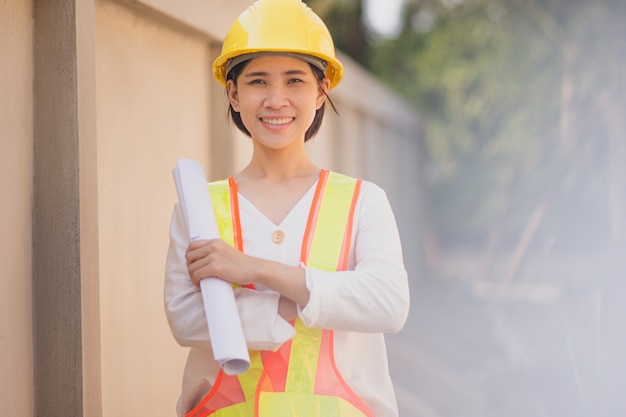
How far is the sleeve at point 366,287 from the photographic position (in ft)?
6.78

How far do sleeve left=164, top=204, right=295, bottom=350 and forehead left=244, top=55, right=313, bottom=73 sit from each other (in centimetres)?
44

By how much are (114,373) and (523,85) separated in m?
9.89

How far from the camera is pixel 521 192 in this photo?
1344 centimetres

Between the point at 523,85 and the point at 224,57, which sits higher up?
the point at 523,85

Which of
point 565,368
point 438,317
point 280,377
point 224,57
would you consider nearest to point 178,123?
point 224,57

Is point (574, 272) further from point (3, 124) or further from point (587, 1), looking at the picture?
point (3, 124)

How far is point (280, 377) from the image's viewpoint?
2.16 metres

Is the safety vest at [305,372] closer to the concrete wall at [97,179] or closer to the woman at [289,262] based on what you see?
the woman at [289,262]

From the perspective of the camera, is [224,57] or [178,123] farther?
[178,123]

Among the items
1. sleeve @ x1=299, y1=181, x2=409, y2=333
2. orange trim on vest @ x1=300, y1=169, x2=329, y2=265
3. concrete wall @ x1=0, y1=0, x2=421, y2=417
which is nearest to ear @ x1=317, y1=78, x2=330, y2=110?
orange trim on vest @ x1=300, y1=169, x2=329, y2=265

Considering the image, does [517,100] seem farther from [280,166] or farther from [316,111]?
[280,166]

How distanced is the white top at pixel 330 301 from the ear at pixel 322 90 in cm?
28

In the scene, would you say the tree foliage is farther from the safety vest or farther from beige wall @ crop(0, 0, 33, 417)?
the safety vest

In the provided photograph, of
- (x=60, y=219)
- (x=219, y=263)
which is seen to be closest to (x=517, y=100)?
(x=60, y=219)
